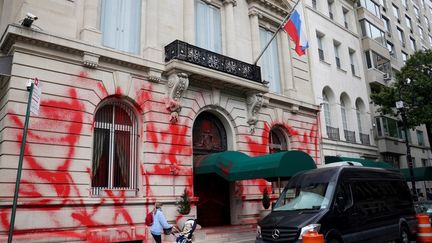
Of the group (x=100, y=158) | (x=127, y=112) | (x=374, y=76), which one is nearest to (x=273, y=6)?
(x=127, y=112)

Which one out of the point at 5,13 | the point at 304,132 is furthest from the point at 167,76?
the point at 304,132

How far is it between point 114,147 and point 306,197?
7378 mm

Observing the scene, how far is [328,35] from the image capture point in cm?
2639

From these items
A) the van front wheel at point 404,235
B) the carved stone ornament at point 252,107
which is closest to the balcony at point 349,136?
the carved stone ornament at point 252,107

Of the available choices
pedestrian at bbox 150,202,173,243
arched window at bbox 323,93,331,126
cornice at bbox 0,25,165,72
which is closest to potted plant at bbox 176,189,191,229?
pedestrian at bbox 150,202,173,243

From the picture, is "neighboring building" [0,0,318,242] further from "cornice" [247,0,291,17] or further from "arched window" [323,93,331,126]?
"arched window" [323,93,331,126]

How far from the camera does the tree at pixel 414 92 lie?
939 inches

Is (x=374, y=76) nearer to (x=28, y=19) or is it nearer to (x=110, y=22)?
(x=110, y=22)

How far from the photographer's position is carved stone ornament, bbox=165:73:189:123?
48.5 feet

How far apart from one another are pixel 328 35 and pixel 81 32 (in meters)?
18.9

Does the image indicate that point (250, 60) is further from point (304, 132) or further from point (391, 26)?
point (391, 26)

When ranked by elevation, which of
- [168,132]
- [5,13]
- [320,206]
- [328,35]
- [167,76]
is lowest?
[320,206]

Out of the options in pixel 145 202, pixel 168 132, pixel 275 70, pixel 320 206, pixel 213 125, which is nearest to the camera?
pixel 320 206

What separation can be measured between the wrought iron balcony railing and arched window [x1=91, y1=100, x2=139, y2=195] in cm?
312
